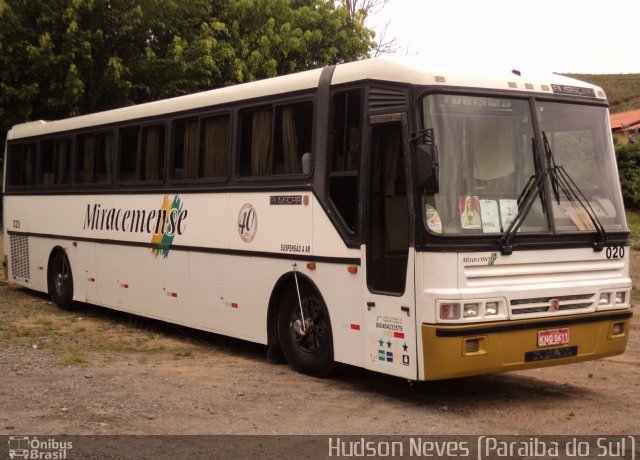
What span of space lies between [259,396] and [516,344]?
2383 mm

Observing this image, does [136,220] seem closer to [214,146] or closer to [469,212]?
[214,146]

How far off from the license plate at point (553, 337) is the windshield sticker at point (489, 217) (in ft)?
3.39

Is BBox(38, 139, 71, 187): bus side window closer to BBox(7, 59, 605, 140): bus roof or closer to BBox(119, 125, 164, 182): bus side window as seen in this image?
BBox(119, 125, 164, 182): bus side window


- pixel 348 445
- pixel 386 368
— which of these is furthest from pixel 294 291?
pixel 348 445

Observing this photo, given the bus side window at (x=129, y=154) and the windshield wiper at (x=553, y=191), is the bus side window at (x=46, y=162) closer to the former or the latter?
the bus side window at (x=129, y=154)

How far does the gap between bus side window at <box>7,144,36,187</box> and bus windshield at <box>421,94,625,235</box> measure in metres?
10.7

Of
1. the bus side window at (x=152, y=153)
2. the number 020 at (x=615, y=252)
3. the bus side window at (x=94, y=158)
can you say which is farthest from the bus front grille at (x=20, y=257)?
the number 020 at (x=615, y=252)

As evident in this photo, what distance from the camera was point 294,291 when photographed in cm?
1035

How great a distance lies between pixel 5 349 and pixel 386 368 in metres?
5.26

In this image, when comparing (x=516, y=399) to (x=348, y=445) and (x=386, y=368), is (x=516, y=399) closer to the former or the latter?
(x=386, y=368)

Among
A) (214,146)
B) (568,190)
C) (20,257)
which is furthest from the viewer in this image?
(20,257)

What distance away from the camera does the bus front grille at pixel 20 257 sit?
57.8 feet

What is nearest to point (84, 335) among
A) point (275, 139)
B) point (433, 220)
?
point (275, 139)

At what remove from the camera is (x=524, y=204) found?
28.5 ft
